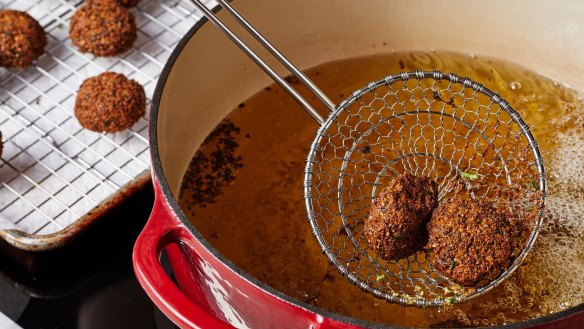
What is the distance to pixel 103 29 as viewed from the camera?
5.24ft

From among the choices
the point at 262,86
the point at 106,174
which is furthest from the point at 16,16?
the point at 262,86

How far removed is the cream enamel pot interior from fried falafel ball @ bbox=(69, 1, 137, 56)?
26 centimetres

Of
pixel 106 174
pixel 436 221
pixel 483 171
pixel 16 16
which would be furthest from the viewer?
pixel 16 16

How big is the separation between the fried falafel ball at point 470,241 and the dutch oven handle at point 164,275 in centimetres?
33

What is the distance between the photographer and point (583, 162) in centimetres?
141

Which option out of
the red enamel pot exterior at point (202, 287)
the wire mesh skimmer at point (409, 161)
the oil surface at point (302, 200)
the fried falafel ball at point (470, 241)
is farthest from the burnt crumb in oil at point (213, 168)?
the fried falafel ball at point (470, 241)

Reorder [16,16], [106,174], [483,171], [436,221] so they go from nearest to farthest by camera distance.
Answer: [436,221], [483,171], [106,174], [16,16]

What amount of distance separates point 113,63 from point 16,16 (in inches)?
7.8

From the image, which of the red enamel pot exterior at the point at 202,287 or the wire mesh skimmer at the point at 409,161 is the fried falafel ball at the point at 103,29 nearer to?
the wire mesh skimmer at the point at 409,161

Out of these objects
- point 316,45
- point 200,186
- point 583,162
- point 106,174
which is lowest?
point 106,174

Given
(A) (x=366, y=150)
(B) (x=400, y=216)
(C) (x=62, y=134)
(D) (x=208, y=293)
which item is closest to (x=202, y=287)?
(D) (x=208, y=293)

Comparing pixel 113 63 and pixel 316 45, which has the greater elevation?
pixel 316 45

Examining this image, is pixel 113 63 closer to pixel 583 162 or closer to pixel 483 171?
pixel 483 171

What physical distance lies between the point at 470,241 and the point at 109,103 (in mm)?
679
